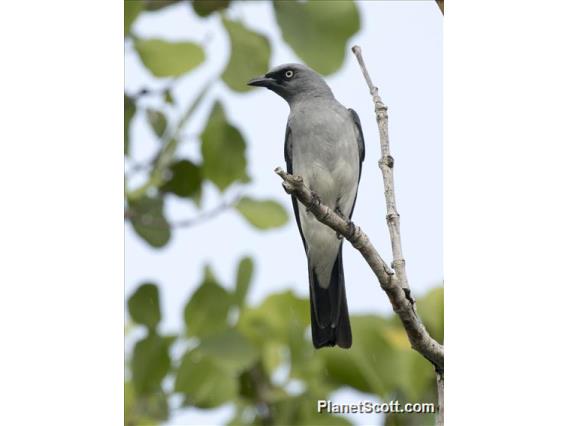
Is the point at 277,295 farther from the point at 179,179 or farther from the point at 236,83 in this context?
the point at 236,83

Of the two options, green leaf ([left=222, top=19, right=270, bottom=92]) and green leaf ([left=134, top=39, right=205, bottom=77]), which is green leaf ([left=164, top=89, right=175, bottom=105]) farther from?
green leaf ([left=222, top=19, right=270, bottom=92])

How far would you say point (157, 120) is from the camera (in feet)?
11.0

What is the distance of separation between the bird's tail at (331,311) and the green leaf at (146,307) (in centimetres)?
58

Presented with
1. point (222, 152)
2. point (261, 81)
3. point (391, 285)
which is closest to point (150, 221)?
point (222, 152)

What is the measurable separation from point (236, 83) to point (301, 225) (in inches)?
23.2

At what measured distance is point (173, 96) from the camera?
11.2 feet

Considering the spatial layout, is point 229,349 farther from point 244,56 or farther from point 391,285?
point 244,56

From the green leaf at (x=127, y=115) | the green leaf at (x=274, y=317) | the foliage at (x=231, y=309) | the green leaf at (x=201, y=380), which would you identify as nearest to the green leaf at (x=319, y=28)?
the foliage at (x=231, y=309)

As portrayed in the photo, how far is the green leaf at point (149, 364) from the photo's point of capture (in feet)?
10.3

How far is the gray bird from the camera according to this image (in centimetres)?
338

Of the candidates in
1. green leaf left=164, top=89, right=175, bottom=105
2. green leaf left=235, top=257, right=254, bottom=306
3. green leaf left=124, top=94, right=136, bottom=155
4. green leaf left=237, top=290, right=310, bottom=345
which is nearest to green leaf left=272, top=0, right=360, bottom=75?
green leaf left=164, top=89, right=175, bottom=105

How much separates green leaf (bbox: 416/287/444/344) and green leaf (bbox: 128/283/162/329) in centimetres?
92

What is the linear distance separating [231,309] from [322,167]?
621mm

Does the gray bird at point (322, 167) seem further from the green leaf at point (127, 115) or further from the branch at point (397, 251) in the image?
the green leaf at point (127, 115)
